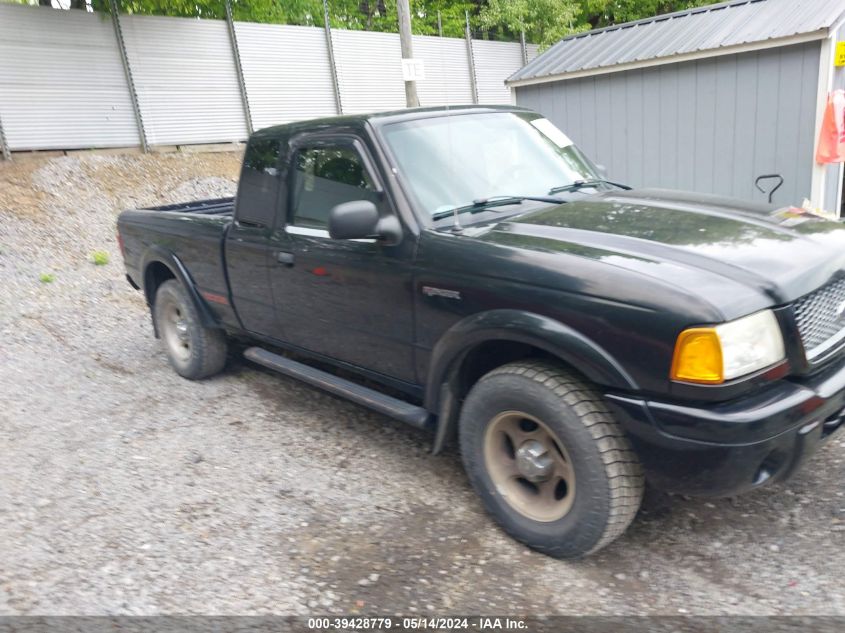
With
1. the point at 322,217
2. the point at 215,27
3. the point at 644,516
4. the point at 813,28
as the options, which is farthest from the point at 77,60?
the point at 644,516

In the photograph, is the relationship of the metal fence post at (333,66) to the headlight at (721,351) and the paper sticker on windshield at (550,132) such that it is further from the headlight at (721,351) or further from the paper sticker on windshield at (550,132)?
the headlight at (721,351)

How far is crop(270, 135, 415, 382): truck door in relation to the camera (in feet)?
11.4

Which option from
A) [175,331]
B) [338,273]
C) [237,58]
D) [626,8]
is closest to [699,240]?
[338,273]

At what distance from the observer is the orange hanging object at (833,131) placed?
7469 mm

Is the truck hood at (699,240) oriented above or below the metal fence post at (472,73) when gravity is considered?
below

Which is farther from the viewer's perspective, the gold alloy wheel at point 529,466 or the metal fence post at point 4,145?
the metal fence post at point 4,145

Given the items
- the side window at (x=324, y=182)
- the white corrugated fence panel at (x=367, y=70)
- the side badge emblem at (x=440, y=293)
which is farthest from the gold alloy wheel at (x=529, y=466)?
the white corrugated fence panel at (x=367, y=70)

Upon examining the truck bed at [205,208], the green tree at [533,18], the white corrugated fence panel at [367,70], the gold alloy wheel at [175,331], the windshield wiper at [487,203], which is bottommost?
the gold alloy wheel at [175,331]

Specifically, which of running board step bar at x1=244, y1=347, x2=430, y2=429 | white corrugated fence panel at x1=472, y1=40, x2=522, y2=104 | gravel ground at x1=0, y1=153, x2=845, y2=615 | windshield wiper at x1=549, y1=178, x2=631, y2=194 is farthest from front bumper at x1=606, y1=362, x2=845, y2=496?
white corrugated fence panel at x1=472, y1=40, x2=522, y2=104

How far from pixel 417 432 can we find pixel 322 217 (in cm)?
150

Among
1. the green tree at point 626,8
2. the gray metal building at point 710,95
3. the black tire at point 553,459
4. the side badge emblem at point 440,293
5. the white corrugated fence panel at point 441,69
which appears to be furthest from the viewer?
the green tree at point 626,8

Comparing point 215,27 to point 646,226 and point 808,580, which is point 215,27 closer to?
point 646,226

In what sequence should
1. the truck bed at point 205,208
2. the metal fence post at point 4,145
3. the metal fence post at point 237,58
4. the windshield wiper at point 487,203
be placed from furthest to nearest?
the metal fence post at point 237,58 → the metal fence post at point 4,145 → the truck bed at point 205,208 → the windshield wiper at point 487,203

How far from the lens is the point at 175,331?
5535 mm
